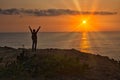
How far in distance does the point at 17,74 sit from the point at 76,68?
11.2ft

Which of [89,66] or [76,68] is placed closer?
[76,68]

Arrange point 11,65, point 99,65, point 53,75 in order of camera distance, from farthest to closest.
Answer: point 99,65 → point 11,65 → point 53,75

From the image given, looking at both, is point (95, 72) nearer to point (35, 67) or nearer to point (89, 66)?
point (89, 66)

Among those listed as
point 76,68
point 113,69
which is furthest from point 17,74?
point 113,69

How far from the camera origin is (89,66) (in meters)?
21.8

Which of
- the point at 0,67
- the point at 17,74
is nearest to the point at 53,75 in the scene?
the point at 17,74

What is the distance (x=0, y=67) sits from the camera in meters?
20.9

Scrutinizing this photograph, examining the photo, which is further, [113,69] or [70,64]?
[113,69]

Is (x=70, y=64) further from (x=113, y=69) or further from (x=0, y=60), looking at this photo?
(x=0, y=60)

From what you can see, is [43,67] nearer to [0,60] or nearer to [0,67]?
[0,67]

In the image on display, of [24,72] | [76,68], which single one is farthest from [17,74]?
[76,68]

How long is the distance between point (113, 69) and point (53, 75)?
445cm

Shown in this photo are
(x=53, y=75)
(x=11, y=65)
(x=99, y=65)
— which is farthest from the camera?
(x=99, y=65)

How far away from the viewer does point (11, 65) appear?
20.7m
